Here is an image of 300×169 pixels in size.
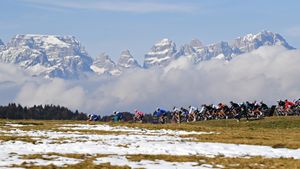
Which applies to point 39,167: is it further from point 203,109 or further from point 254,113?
point 203,109

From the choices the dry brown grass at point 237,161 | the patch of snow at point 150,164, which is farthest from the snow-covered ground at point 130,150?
the dry brown grass at point 237,161

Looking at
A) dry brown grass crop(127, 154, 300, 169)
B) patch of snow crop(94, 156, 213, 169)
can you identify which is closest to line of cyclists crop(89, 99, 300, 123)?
dry brown grass crop(127, 154, 300, 169)

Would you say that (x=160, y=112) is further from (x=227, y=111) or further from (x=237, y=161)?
(x=237, y=161)

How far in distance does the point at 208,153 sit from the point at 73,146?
359 inches

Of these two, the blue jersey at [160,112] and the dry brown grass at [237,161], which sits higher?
the blue jersey at [160,112]

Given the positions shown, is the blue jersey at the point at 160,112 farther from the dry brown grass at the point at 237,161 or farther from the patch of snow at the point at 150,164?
the patch of snow at the point at 150,164

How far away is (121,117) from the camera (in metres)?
96.8

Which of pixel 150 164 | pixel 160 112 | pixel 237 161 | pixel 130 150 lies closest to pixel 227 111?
pixel 160 112

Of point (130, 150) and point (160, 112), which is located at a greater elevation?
point (160, 112)

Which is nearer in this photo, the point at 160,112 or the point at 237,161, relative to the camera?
the point at 237,161

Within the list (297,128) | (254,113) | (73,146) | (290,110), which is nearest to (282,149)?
(73,146)

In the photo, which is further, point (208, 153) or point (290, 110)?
point (290, 110)

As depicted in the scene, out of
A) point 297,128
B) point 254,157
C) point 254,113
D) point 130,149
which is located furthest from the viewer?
point 254,113

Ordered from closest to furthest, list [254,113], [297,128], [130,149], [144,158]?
[144,158] < [130,149] < [297,128] < [254,113]
